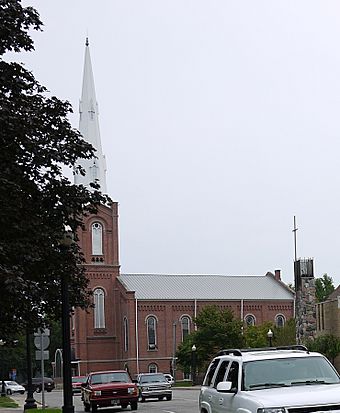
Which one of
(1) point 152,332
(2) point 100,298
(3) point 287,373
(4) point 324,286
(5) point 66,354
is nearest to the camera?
(3) point 287,373

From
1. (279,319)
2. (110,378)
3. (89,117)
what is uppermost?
(89,117)

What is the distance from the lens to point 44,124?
2062 centimetres

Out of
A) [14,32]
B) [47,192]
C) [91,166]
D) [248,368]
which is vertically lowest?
[248,368]

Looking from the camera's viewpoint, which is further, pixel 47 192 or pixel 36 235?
pixel 47 192

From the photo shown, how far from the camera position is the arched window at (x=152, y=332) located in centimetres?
10019

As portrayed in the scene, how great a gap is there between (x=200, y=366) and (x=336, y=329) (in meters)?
29.9

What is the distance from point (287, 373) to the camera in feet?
45.1

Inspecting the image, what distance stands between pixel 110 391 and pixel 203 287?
72569 millimetres

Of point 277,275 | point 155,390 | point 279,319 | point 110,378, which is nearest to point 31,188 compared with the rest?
point 110,378

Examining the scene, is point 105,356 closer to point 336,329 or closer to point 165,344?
point 165,344

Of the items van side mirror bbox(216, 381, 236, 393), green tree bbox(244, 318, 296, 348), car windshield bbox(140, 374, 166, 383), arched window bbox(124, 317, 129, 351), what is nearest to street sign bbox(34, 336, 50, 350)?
car windshield bbox(140, 374, 166, 383)

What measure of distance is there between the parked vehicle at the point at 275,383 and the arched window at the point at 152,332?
85594mm

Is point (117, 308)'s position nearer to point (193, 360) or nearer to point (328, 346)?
point (193, 360)

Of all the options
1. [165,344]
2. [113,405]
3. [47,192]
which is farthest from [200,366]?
[47,192]
